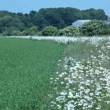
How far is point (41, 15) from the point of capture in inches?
2255

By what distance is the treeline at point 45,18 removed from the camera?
53.5m

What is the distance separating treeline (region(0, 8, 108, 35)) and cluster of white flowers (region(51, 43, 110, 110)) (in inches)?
1537

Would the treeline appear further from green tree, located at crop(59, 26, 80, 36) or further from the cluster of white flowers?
the cluster of white flowers

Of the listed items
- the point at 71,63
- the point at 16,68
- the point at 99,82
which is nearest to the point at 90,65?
the point at 71,63

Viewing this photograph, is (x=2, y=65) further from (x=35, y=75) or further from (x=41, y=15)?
(x=41, y=15)

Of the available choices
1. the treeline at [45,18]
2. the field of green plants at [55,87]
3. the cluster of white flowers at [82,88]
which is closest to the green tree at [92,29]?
the treeline at [45,18]

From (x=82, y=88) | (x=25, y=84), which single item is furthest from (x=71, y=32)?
(x=82, y=88)

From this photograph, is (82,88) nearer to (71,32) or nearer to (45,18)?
(71,32)

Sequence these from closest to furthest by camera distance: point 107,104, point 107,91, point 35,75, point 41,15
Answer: point 107,104 → point 107,91 → point 35,75 → point 41,15

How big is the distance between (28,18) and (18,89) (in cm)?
4775

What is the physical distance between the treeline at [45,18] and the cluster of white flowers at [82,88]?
39.0m

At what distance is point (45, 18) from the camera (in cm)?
5669

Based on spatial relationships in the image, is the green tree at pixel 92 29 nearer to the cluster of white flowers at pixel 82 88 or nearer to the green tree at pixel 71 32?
the green tree at pixel 71 32

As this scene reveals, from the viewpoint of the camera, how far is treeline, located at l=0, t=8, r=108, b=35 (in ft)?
176
